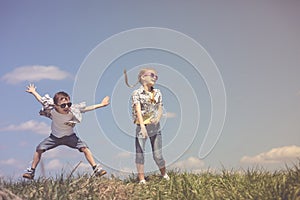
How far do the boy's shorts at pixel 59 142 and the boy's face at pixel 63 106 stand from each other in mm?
459

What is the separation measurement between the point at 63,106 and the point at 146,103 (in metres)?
1.50

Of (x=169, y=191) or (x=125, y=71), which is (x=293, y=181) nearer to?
(x=169, y=191)

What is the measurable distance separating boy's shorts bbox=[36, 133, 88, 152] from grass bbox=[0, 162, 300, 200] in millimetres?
826

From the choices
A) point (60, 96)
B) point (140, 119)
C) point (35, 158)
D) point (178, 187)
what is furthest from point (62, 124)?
point (178, 187)

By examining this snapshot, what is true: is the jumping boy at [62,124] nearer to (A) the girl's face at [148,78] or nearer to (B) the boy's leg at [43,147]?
(B) the boy's leg at [43,147]

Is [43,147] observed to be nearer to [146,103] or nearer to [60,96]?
[60,96]

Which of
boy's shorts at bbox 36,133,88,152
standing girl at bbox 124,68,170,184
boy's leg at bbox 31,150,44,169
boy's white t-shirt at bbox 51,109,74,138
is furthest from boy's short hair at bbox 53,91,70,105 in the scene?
standing girl at bbox 124,68,170,184

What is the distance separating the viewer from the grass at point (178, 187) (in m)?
6.77

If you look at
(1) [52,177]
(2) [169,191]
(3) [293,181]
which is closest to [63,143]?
(1) [52,177]

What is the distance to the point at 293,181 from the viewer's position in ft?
22.2

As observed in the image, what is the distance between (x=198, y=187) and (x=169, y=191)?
0.47 m

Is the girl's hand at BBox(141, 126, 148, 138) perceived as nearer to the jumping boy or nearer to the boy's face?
the jumping boy

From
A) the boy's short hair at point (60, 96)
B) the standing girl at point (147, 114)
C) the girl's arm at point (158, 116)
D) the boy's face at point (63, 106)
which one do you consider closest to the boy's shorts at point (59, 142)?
the boy's face at point (63, 106)

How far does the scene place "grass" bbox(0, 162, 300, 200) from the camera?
6769 mm
